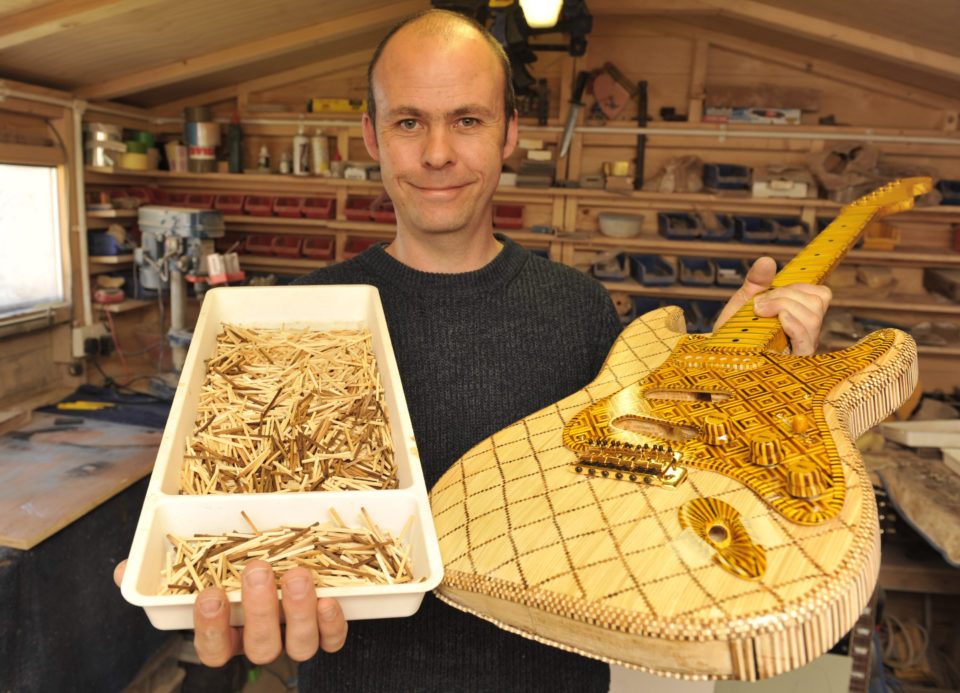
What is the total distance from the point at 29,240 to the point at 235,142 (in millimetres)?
1502

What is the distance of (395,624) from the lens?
1.30 metres

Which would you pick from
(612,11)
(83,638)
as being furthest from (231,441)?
(612,11)

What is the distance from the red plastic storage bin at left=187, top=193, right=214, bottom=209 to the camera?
4332mm

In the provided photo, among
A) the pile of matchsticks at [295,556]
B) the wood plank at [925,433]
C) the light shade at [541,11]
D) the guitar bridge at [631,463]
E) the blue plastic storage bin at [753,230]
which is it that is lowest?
the wood plank at [925,433]

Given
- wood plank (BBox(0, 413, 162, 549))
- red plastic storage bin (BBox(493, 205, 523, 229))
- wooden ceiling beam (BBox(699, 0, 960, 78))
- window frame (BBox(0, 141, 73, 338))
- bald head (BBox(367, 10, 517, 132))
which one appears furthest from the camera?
red plastic storage bin (BBox(493, 205, 523, 229))

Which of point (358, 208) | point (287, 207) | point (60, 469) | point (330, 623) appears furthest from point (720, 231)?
point (330, 623)

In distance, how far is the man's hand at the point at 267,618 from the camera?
720 millimetres

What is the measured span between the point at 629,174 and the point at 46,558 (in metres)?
3.60

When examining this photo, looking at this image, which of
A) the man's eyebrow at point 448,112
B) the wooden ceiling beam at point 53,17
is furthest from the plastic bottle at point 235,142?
the man's eyebrow at point 448,112

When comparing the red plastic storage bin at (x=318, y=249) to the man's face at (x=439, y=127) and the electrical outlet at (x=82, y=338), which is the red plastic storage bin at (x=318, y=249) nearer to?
the electrical outlet at (x=82, y=338)

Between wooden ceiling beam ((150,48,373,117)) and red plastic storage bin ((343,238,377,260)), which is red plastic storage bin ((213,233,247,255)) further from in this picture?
wooden ceiling beam ((150,48,373,117))

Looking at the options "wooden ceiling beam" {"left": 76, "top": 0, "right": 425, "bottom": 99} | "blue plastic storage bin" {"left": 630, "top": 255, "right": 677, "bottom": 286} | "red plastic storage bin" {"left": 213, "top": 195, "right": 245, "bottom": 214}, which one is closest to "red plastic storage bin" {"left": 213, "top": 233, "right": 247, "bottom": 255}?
"red plastic storage bin" {"left": 213, "top": 195, "right": 245, "bottom": 214}

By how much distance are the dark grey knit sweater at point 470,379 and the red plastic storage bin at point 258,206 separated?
2828mm

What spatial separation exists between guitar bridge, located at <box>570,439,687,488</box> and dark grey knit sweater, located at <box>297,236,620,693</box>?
50 cm
